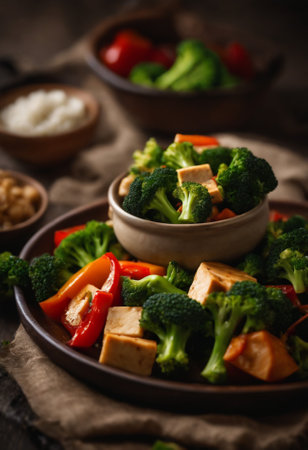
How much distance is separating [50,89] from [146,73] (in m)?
1.00

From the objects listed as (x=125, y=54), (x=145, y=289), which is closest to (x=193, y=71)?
(x=125, y=54)

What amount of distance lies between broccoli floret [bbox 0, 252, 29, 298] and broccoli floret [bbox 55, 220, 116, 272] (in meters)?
0.21

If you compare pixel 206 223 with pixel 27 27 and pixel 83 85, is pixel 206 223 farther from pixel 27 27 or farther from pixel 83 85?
pixel 27 27

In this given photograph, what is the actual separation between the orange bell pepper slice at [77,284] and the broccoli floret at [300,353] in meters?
0.93

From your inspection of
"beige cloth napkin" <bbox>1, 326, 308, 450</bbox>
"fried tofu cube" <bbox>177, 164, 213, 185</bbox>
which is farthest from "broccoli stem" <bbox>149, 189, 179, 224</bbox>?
"beige cloth napkin" <bbox>1, 326, 308, 450</bbox>

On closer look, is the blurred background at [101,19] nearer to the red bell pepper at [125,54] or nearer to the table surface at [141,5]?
the table surface at [141,5]

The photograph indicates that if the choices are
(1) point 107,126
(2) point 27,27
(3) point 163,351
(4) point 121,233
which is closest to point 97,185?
(1) point 107,126

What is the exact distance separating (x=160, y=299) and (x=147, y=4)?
5.33 meters

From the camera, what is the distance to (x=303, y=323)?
2.27m

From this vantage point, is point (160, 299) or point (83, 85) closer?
point (160, 299)

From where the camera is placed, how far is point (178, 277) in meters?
2.44

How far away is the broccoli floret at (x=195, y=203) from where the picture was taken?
7.73ft

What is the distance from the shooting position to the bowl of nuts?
3.29 m

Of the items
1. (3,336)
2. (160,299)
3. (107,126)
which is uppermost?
(160,299)
